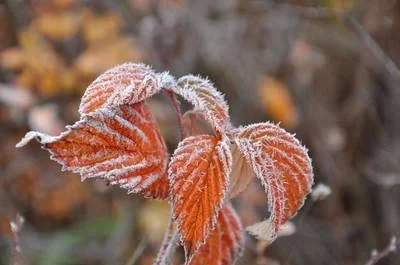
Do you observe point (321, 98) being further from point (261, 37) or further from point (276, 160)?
point (276, 160)

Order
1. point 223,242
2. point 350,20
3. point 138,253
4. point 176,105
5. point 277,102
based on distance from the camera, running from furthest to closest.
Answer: point 277,102
point 350,20
point 138,253
point 223,242
point 176,105

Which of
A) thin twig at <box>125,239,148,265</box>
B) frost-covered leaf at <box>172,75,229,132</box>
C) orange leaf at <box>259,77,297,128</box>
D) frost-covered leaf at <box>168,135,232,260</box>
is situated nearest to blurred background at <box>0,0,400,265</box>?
orange leaf at <box>259,77,297,128</box>

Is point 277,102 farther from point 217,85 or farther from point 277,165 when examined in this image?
point 277,165

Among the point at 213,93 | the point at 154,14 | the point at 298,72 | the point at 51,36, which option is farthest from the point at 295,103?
the point at 213,93

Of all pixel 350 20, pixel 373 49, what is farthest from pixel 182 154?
pixel 373 49

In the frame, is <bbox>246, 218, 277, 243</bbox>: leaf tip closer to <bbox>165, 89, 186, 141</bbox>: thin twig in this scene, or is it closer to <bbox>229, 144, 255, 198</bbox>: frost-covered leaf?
<bbox>229, 144, 255, 198</bbox>: frost-covered leaf
